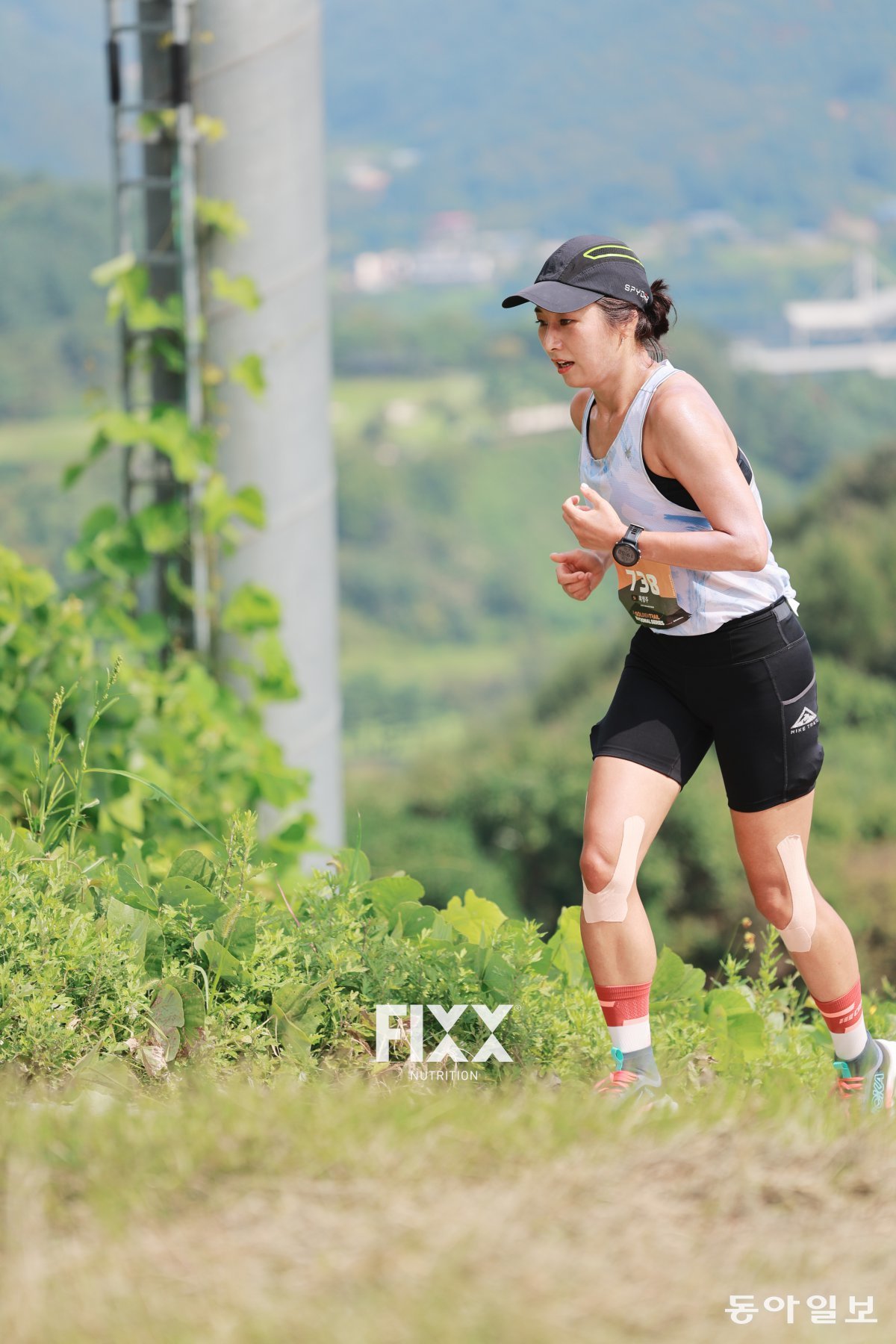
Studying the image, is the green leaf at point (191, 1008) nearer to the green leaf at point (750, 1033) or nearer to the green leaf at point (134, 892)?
the green leaf at point (134, 892)

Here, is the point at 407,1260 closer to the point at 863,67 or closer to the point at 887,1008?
the point at 887,1008

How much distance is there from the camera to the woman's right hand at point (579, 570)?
3.00 metres

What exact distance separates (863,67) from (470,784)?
15415cm

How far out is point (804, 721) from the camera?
2820 millimetres

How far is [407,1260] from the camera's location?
169 centimetres

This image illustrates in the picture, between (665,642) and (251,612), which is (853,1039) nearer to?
(665,642)

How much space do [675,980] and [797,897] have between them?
47cm

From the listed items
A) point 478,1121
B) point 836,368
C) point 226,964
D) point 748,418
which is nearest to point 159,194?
point 226,964

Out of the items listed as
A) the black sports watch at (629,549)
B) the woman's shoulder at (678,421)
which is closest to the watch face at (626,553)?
the black sports watch at (629,549)

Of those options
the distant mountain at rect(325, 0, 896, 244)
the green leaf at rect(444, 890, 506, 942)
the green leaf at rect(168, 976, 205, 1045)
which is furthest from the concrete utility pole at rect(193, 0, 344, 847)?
the distant mountain at rect(325, 0, 896, 244)

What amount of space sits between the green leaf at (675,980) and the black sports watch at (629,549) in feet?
3.29

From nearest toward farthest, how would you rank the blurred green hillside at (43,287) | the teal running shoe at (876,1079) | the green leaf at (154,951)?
the green leaf at (154,951) < the teal running shoe at (876,1079) < the blurred green hillside at (43,287)

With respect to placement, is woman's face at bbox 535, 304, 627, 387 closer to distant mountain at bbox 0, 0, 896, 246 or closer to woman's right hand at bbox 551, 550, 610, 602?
woman's right hand at bbox 551, 550, 610, 602

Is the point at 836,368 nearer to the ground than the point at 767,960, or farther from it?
farther from it
